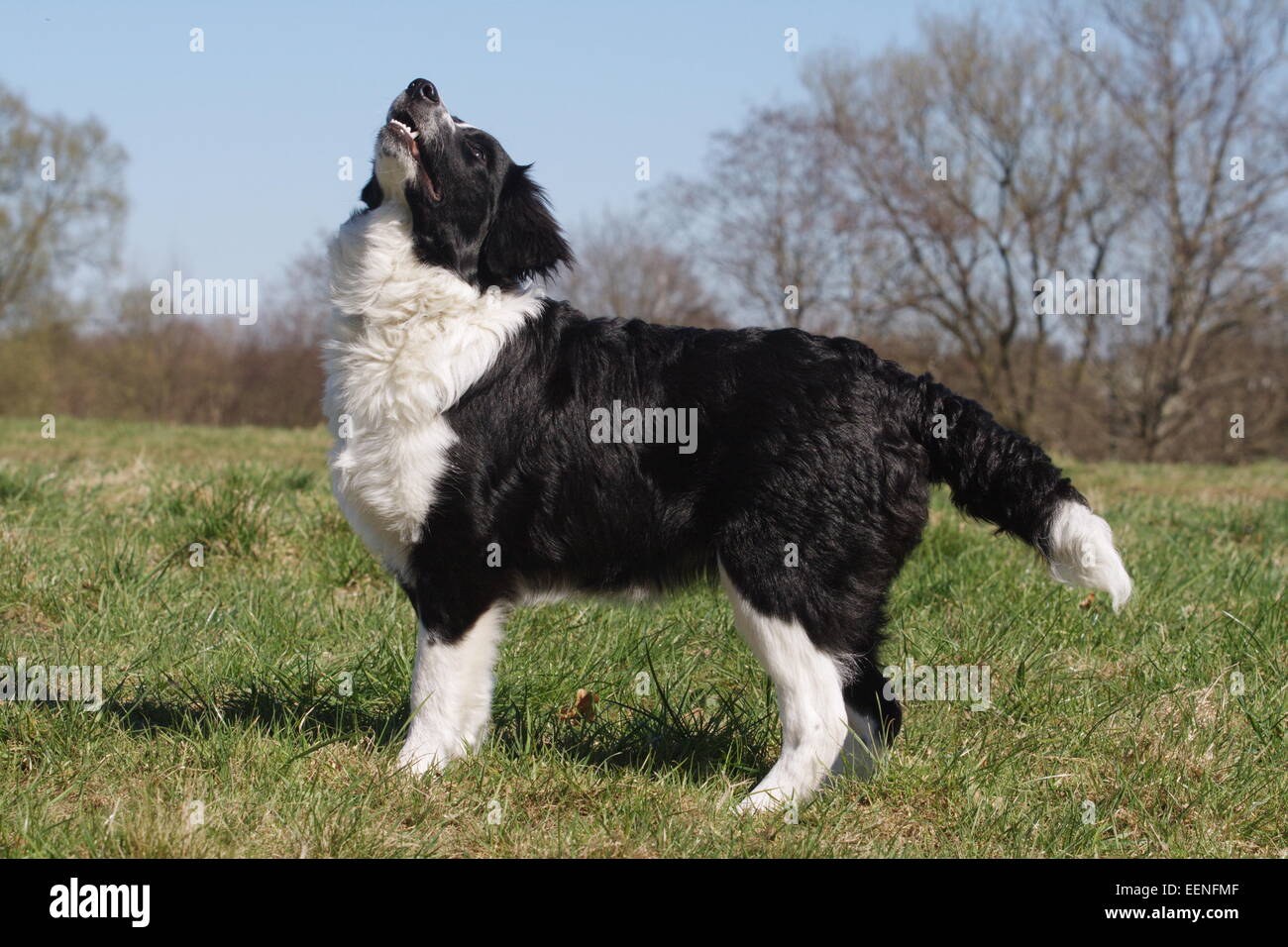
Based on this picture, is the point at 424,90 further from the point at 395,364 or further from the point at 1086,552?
the point at 1086,552

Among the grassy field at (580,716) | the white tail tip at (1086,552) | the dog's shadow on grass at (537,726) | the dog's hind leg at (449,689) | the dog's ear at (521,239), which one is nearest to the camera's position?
the grassy field at (580,716)

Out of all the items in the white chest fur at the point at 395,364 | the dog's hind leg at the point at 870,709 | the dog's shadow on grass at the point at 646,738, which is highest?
the white chest fur at the point at 395,364

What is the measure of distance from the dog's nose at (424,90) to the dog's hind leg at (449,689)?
153cm

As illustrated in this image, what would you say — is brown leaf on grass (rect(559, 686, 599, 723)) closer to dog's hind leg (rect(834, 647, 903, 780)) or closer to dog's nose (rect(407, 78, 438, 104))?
dog's hind leg (rect(834, 647, 903, 780))

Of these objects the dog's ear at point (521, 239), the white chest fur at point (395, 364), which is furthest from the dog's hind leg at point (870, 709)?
the dog's ear at point (521, 239)

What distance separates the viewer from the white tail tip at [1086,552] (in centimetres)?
303

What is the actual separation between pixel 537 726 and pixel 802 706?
2.98 ft

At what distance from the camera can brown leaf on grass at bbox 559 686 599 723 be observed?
3.73 m

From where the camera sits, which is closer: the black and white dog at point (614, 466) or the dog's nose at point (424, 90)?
the black and white dog at point (614, 466)

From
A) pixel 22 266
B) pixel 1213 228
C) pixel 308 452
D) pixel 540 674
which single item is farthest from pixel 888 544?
pixel 22 266

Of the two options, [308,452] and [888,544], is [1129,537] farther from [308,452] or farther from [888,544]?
[308,452]

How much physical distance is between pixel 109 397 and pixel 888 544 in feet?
72.2

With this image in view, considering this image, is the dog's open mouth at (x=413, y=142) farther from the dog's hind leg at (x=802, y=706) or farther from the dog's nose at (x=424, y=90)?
the dog's hind leg at (x=802, y=706)
